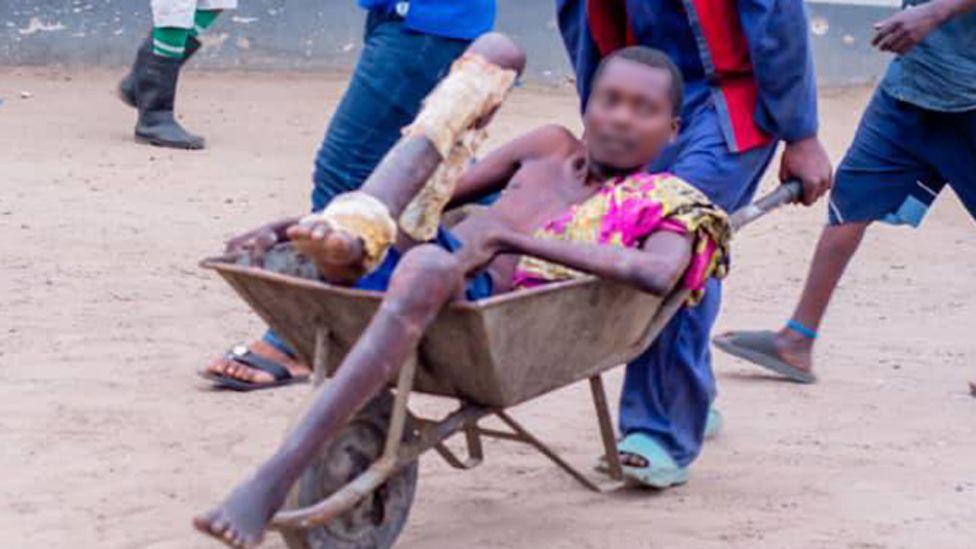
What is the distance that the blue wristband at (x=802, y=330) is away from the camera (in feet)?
19.9

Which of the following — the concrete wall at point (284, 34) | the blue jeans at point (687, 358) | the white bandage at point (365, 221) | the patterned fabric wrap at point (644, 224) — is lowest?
the concrete wall at point (284, 34)

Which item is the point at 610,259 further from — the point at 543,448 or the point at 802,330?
the point at 802,330

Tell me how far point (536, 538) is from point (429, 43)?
170 centimetres

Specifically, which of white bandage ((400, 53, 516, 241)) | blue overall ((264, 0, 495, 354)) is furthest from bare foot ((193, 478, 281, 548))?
blue overall ((264, 0, 495, 354))

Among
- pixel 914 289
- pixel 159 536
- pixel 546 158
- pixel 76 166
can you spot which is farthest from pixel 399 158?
pixel 76 166

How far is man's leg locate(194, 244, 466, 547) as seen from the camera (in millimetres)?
3441

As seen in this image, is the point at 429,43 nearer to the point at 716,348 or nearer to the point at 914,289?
the point at 716,348

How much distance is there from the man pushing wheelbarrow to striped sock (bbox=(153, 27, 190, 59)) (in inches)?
182

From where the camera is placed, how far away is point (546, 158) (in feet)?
15.0

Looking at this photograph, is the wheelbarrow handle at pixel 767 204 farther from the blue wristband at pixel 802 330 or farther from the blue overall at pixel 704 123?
the blue wristband at pixel 802 330

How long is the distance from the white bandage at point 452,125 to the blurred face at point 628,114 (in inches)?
17.1

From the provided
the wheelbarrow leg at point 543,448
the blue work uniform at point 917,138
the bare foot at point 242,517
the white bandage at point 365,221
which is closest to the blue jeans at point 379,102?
the wheelbarrow leg at point 543,448

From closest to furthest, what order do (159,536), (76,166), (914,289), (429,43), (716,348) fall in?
(159,536) < (429,43) < (716,348) < (914,289) < (76,166)

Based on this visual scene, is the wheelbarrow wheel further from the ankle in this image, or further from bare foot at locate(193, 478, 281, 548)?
the ankle
